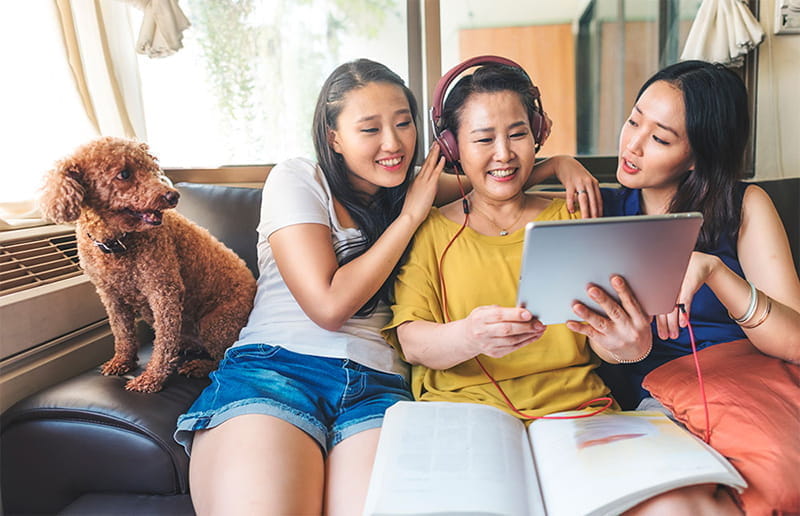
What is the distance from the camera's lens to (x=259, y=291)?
4.47 ft

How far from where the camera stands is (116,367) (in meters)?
1.31

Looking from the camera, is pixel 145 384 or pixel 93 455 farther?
pixel 145 384

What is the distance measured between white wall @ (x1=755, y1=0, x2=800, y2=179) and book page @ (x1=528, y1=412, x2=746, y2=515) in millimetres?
1872

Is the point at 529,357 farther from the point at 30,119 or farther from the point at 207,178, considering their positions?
the point at 30,119

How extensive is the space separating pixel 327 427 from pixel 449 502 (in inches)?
15.8

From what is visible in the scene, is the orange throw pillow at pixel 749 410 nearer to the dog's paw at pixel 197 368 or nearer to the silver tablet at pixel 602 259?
the silver tablet at pixel 602 259

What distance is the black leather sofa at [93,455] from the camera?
1.11 m

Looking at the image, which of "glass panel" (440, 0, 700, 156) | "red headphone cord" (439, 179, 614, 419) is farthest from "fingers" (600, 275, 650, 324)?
"glass panel" (440, 0, 700, 156)

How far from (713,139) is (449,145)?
0.57m

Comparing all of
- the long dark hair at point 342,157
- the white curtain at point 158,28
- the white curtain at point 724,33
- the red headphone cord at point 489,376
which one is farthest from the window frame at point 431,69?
the red headphone cord at point 489,376

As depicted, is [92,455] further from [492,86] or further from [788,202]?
[788,202]

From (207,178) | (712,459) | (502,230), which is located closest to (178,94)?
(207,178)

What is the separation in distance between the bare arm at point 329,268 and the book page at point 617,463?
1.46ft

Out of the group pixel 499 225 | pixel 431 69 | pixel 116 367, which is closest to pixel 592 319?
pixel 499 225
